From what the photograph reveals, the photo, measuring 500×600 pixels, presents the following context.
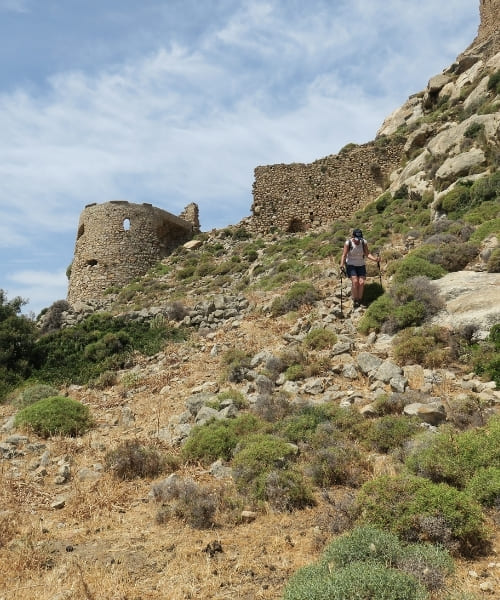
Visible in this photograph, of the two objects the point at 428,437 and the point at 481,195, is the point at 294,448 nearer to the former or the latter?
the point at 428,437

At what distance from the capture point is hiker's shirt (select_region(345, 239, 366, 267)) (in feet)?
36.3

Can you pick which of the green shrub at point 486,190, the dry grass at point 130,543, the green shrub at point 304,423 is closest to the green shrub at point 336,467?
the dry grass at point 130,543

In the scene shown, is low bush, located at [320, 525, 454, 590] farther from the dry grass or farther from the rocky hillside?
the dry grass

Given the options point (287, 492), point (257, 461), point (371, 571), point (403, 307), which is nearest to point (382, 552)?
point (371, 571)

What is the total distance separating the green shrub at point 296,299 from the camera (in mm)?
12250

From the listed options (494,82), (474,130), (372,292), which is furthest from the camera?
(494,82)

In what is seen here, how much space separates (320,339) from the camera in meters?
9.60

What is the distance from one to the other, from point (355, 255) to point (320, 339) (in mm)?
2550

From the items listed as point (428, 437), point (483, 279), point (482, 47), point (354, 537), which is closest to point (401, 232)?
point (483, 279)

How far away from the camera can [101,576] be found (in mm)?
4078

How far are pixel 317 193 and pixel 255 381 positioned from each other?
19.5 metres

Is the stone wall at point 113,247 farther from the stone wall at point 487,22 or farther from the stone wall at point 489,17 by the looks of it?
the stone wall at point 489,17

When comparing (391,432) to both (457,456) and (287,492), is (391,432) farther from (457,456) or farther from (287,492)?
(287,492)

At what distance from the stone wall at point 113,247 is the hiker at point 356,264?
54.9 ft
